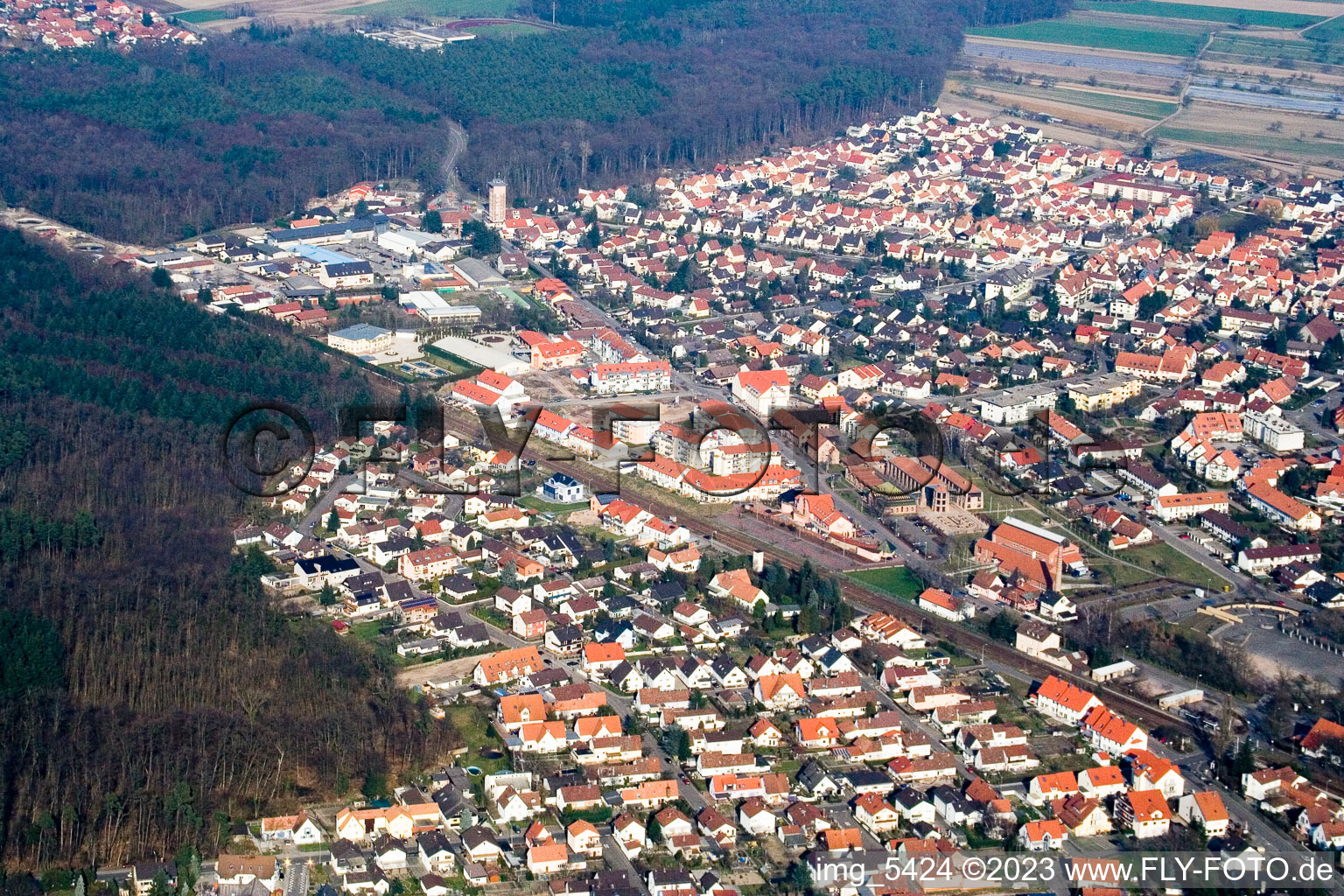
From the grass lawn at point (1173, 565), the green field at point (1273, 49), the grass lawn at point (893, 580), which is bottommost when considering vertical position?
the green field at point (1273, 49)

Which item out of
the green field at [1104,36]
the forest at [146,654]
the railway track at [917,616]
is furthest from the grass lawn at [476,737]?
the green field at [1104,36]

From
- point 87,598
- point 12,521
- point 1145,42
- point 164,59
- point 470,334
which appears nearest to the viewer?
point 87,598

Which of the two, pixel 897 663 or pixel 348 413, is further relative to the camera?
pixel 348 413

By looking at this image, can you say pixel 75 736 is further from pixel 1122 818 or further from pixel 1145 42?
pixel 1145 42

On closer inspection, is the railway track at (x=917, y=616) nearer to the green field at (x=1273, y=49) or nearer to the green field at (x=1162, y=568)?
the green field at (x=1162, y=568)

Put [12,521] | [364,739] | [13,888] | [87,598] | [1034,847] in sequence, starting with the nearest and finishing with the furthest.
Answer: [13,888] → [1034,847] → [364,739] → [87,598] → [12,521]

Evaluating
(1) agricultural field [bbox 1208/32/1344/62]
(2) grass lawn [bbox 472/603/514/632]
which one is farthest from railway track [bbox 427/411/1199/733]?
(1) agricultural field [bbox 1208/32/1344/62]

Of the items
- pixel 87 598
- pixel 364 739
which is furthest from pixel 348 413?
pixel 364 739
